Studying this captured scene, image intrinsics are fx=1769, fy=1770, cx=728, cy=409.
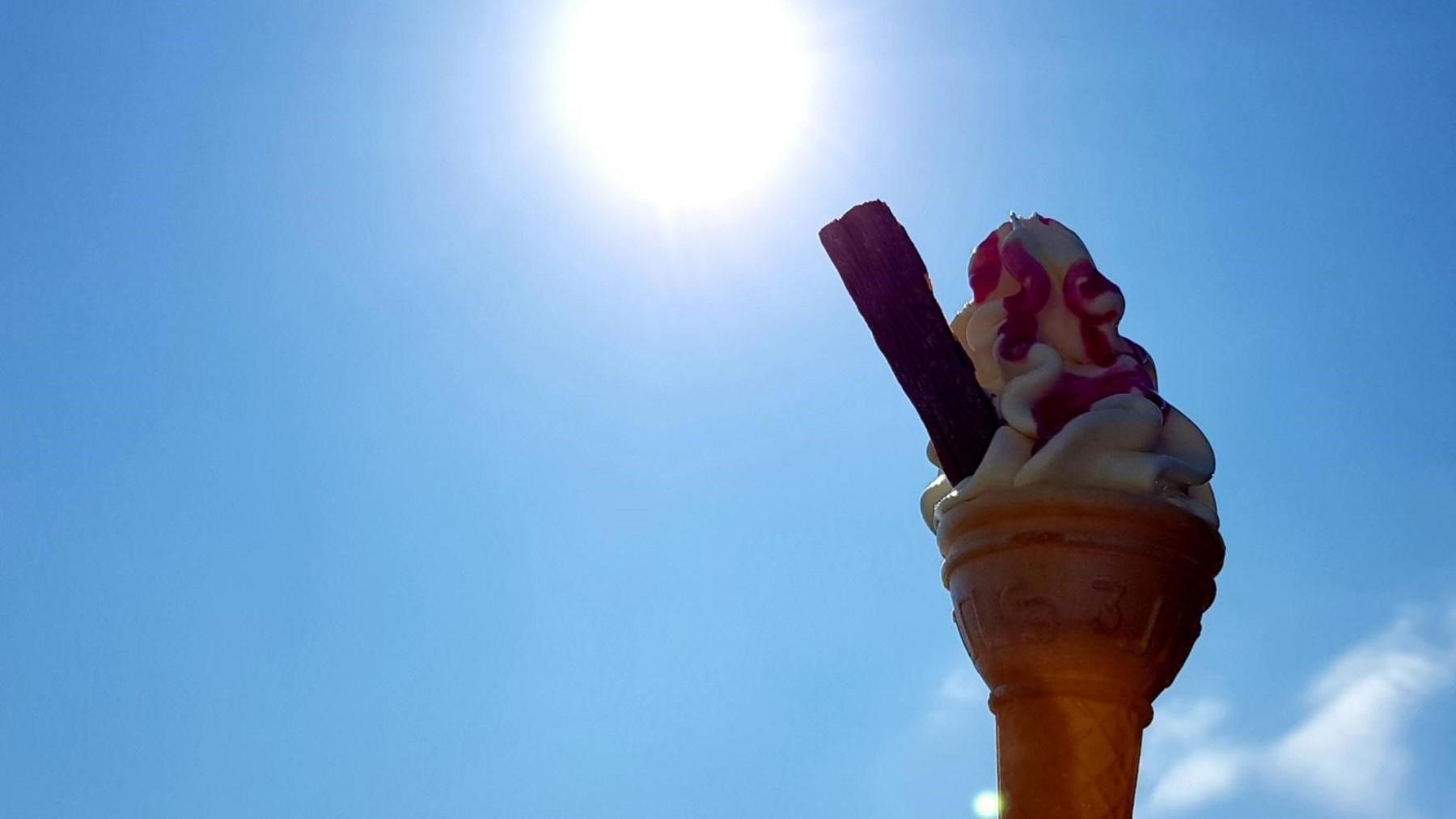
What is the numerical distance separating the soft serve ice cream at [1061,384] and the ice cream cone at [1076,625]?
0.35ft

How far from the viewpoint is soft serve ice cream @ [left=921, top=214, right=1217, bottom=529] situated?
6211 mm

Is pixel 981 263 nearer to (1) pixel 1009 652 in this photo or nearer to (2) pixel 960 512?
(2) pixel 960 512

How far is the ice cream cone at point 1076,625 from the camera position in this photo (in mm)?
6062

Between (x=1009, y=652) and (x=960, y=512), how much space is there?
53 cm

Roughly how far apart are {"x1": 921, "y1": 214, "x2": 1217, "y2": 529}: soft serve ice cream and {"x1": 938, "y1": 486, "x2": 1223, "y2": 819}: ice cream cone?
11 centimetres

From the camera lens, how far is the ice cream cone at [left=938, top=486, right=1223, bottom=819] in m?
A: 6.06

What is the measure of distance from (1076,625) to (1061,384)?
97 cm

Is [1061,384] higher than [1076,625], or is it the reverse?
[1061,384]

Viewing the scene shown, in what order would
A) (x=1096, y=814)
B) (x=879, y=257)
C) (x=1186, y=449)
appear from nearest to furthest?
(x=1096, y=814)
(x=1186, y=449)
(x=879, y=257)

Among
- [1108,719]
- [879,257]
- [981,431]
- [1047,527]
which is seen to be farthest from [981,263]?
[1108,719]

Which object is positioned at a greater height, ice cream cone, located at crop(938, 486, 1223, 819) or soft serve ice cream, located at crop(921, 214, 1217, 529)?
soft serve ice cream, located at crop(921, 214, 1217, 529)

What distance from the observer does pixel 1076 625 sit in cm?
605

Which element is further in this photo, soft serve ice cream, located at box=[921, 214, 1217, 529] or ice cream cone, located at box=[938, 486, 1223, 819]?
soft serve ice cream, located at box=[921, 214, 1217, 529]

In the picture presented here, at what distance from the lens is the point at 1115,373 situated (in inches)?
261
